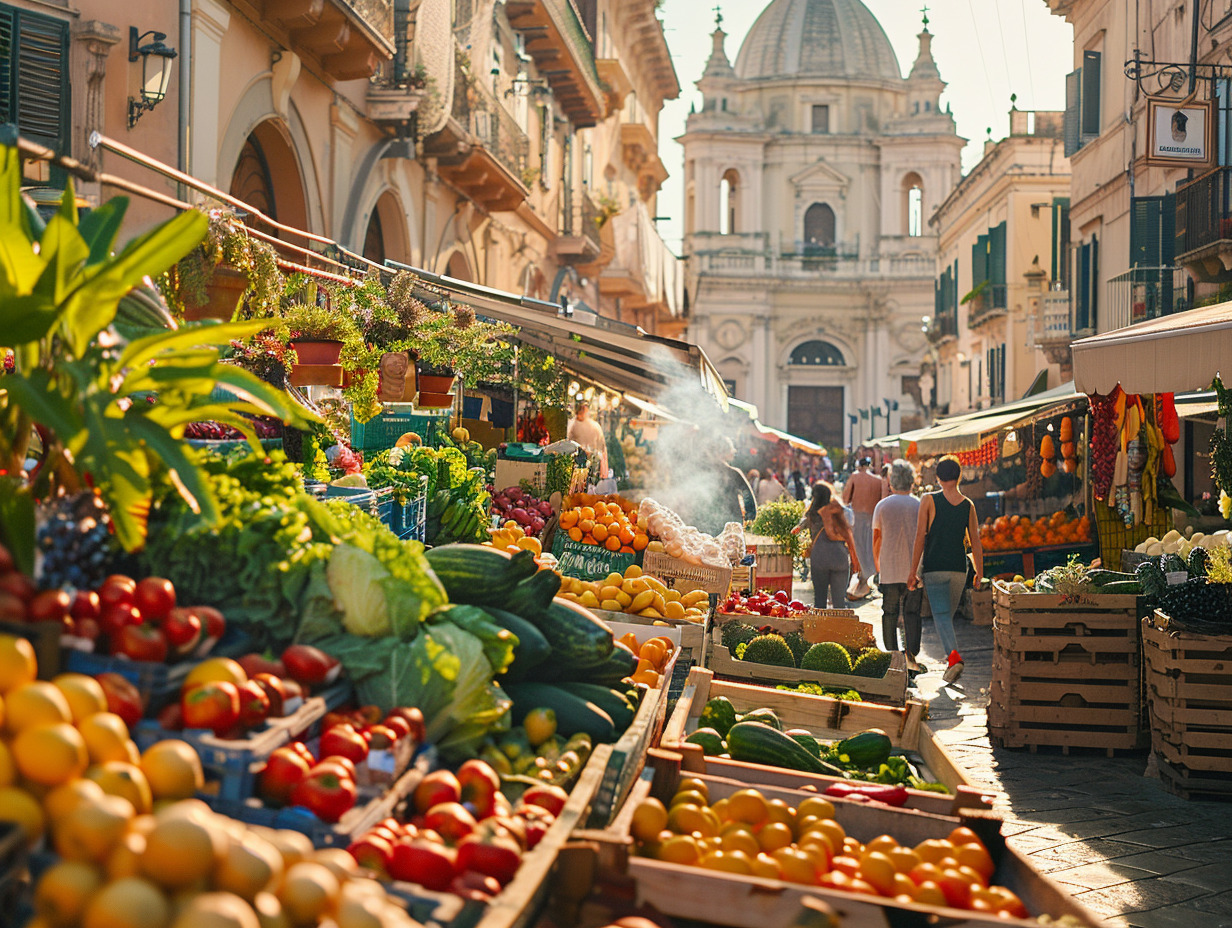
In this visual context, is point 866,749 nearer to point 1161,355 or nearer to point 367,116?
point 1161,355

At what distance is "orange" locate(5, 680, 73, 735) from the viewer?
2.02 meters

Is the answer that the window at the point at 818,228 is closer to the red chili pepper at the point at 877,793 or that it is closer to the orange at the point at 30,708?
the red chili pepper at the point at 877,793

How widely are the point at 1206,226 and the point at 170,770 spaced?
15.4 m

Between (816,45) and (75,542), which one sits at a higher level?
(816,45)

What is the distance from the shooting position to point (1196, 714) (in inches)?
241

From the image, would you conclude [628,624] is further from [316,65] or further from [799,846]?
[316,65]

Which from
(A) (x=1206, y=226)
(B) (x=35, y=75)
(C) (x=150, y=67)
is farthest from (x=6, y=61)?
(A) (x=1206, y=226)

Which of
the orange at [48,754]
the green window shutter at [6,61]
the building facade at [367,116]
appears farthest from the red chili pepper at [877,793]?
the green window shutter at [6,61]

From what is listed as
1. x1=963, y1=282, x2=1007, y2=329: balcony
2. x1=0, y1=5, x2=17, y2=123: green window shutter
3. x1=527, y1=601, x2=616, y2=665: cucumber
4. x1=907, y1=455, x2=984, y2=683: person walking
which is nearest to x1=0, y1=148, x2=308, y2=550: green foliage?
x1=527, y1=601, x2=616, y2=665: cucumber

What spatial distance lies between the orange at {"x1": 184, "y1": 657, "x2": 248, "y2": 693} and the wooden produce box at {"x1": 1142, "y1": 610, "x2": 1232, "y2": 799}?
520 centimetres

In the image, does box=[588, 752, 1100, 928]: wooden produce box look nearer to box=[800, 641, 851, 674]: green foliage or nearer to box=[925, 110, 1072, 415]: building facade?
box=[800, 641, 851, 674]: green foliage

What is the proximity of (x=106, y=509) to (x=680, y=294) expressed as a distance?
2995 centimetres

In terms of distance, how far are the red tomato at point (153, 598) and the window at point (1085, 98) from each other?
20225 millimetres

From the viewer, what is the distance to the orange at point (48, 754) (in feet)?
6.40
